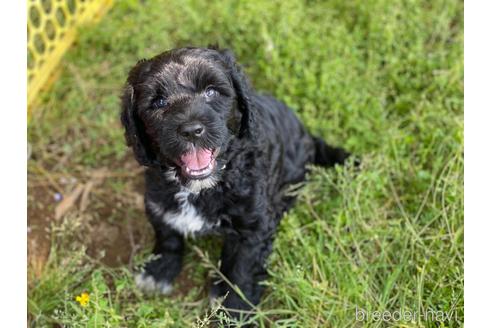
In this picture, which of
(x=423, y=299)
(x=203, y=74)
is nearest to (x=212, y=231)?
(x=203, y=74)

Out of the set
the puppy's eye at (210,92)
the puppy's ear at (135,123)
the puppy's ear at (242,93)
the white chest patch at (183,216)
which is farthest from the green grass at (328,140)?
the puppy's eye at (210,92)

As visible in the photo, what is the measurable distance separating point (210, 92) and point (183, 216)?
0.80 meters

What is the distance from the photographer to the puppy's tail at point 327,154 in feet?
14.4

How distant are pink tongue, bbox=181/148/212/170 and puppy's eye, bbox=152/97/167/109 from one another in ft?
0.98

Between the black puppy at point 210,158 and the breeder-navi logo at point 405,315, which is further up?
the black puppy at point 210,158

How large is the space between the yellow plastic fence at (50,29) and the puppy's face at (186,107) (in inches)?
90.3

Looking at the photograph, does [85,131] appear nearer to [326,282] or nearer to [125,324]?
[125,324]

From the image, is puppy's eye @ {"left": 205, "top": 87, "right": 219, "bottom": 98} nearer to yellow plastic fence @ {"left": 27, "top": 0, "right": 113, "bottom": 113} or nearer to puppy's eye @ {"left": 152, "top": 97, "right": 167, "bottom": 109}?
puppy's eye @ {"left": 152, "top": 97, "right": 167, "bottom": 109}

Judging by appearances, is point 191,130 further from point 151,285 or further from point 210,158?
point 151,285

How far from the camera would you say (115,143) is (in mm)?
4906

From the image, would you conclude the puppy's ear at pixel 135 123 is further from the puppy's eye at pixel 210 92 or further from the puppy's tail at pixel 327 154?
the puppy's tail at pixel 327 154

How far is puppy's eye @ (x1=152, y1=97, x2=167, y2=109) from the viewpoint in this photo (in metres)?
3.07

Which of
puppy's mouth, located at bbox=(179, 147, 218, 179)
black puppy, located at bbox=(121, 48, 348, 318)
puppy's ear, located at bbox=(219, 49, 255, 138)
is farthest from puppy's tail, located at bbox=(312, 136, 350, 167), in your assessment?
puppy's mouth, located at bbox=(179, 147, 218, 179)

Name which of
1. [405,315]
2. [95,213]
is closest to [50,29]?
[95,213]
